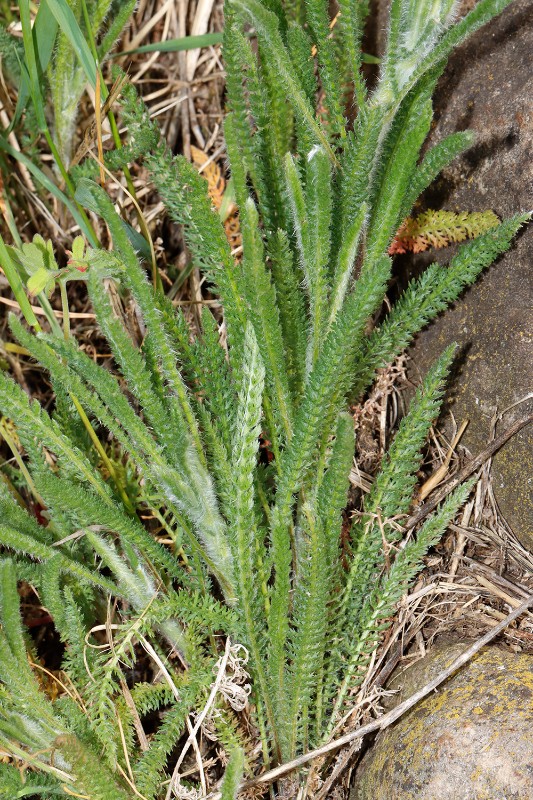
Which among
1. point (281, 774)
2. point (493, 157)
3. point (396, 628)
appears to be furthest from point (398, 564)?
point (493, 157)

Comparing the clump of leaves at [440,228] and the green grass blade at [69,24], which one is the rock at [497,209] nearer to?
the clump of leaves at [440,228]

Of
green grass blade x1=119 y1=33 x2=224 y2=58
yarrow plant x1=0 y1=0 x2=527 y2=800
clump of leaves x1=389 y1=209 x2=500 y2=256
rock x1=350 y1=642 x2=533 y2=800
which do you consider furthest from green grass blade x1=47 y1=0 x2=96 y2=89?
rock x1=350 y1=642 x2=533 y2=800

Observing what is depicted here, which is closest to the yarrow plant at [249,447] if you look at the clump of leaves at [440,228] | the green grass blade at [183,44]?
the clump of leaves at [440,228]

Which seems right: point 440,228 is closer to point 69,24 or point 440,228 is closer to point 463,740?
point 69,24

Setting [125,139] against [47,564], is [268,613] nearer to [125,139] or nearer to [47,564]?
[47,564]

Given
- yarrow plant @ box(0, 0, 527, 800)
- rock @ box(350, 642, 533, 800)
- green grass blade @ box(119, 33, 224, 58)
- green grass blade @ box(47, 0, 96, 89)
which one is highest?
green grass blade @ box(47, 0, 96, 89)

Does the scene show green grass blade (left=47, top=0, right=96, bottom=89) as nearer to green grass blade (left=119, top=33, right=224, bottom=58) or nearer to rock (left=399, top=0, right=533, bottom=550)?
green grass blade (left=119, top=33, right=224, bottom=58)
